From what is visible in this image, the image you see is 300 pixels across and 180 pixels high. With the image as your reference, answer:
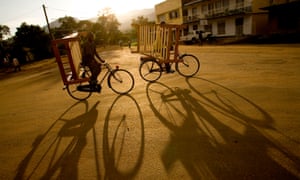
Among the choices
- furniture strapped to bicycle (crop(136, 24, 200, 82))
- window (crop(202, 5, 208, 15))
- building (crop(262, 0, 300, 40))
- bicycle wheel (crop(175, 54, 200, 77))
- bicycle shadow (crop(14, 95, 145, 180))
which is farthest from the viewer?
window (crop(202, 5, 208, 15))

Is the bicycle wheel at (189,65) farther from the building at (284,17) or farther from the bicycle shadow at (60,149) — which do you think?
the building at (284,17)

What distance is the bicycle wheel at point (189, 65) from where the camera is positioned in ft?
25.1

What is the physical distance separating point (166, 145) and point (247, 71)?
5897 millimetres

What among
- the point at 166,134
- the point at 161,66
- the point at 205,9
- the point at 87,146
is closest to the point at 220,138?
the point at 166,134

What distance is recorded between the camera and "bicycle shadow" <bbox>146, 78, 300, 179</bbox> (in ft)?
9.48

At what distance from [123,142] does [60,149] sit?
127 cm

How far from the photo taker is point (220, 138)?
3.67m

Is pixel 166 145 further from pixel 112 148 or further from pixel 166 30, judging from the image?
pixel 166 30

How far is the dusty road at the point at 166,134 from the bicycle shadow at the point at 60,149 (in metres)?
0.02

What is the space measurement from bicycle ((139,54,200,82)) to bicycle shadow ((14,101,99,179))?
2.91m

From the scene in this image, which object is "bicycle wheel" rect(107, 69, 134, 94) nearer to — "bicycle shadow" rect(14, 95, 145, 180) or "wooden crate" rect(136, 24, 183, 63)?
"bicycle shadow" rect(14, 95, 145, 180)

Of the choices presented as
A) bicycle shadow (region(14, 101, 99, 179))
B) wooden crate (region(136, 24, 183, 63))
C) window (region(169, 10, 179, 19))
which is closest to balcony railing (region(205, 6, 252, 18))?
window (region(169, 10, 179, 19))

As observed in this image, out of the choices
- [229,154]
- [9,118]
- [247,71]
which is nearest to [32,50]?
[9,118]

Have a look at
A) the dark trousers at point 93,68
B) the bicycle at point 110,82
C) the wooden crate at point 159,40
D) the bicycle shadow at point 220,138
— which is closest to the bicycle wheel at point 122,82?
the bicycle at point 110,82
